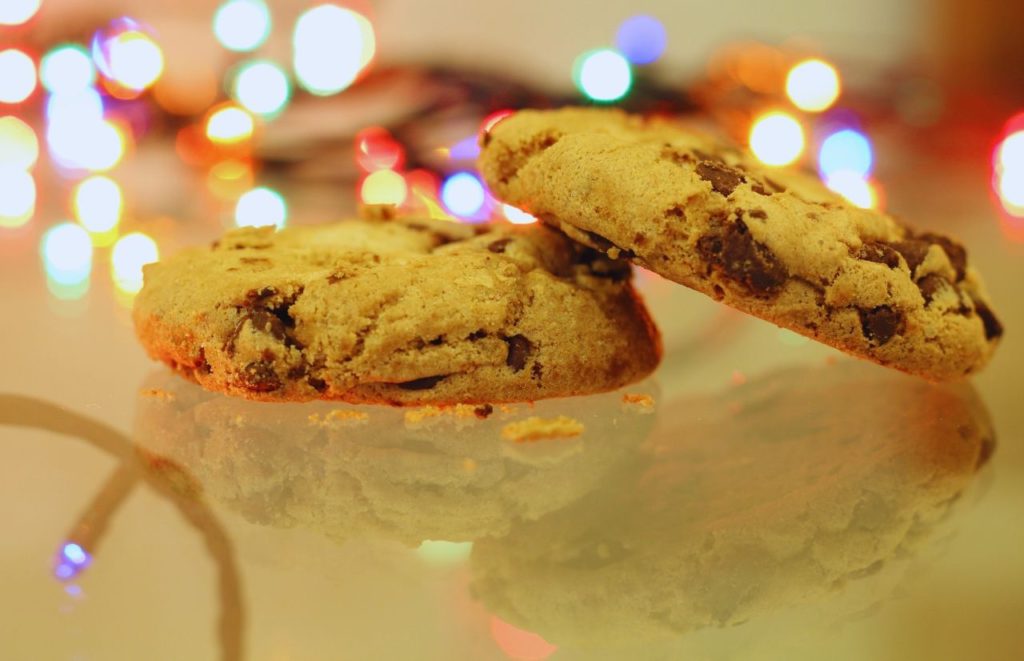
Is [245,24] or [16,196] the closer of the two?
[16,196]

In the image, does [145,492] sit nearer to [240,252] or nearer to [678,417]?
[240,252]

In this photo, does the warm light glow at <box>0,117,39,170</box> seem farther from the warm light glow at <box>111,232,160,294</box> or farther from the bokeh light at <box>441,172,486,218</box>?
the bokeh light at <box>441,172,486,218</box>

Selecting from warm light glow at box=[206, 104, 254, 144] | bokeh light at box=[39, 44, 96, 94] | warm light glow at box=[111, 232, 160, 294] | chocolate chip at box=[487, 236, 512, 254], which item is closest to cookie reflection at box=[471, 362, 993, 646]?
chocolate chip at box=[487, 236, 512, 254]

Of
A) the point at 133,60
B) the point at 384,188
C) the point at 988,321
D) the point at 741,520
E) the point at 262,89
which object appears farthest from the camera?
the point at 262,89

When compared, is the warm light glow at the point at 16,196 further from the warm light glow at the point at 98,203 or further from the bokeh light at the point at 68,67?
the bokeh light at the point at 68,67

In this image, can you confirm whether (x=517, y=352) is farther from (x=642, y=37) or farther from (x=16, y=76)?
(x=642, y=37)

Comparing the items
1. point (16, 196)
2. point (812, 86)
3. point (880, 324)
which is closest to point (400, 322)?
point (880, 324)
